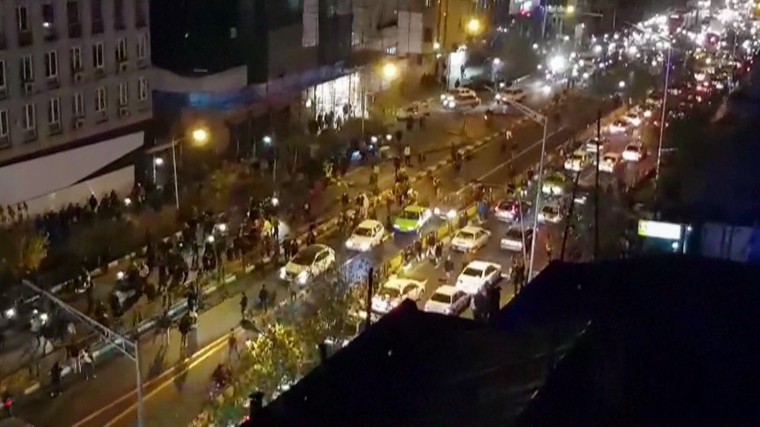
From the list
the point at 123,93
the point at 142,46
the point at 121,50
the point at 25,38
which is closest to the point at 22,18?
the point at 25,38

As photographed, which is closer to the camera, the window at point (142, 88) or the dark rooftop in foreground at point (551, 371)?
the dark rooftop in foreground at point (551, 371)

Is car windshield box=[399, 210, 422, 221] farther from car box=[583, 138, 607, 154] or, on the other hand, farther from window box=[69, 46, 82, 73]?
car box=[583, 138, 607, 154]

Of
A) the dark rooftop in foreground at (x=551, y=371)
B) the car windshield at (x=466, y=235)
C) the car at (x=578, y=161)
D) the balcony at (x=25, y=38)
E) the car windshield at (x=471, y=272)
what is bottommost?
the car at (x=578, y=161)

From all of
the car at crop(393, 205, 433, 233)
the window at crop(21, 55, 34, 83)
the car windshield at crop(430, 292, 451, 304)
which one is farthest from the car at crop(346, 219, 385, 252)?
the window at crop(21, 55, 34, 83)

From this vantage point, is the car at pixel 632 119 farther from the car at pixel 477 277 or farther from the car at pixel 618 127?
the car at pixel 477 277

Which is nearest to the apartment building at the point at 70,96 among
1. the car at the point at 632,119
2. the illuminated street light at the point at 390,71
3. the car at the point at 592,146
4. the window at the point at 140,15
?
the window at the point at 140,15

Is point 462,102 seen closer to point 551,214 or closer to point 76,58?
point 551,214
